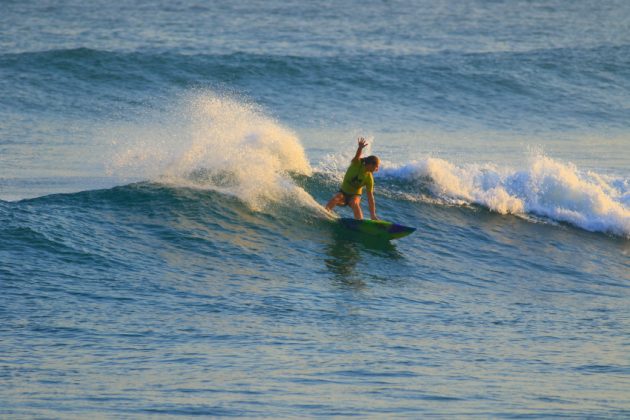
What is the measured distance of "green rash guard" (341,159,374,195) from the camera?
1284cm

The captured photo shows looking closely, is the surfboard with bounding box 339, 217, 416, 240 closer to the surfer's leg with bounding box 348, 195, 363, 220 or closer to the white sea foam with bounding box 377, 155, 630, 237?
the surfer's leg with bounding box 348, 195, 363, 220

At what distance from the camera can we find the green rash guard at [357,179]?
12836 mm

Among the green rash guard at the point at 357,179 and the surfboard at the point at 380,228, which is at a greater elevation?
the green rash guard at the point at 357,179

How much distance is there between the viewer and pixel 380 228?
1298cm

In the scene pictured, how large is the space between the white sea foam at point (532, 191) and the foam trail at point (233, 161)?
7.98 feet

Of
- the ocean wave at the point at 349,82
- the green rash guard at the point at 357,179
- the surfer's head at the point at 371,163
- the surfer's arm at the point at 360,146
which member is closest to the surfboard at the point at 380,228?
the green rash guard at the point at 357,179

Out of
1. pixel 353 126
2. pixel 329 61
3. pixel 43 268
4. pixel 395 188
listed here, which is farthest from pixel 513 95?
pixel 43 268

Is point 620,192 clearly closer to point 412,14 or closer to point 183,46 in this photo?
point 183,46

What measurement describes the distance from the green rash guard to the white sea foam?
11.5 feet

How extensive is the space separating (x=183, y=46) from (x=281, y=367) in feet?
84.6

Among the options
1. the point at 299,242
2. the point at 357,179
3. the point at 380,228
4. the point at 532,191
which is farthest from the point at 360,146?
the point at 532,191

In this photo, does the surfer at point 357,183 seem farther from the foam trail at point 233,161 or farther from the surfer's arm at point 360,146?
the foam trail at point 233,161

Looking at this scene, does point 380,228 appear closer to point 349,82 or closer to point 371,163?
point 371,163

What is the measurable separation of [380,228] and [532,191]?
15.8 ft
